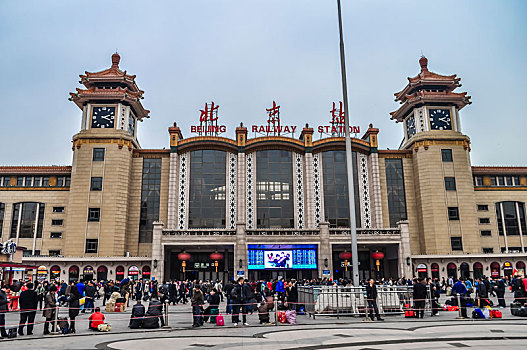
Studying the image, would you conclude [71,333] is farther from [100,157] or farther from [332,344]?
[100,157]

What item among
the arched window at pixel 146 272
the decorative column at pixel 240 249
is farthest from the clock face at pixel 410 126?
the arched window at pixel 146 272

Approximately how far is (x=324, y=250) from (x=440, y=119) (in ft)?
81.0

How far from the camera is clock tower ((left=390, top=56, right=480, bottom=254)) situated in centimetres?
5228

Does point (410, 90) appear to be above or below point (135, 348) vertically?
above

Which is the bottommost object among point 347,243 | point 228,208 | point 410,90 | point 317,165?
point 347,243

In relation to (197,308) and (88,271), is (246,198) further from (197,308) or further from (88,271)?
(197,308)

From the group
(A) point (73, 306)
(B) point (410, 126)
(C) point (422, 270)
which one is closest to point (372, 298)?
(A) point (73, 306)

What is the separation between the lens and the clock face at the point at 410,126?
194 ft

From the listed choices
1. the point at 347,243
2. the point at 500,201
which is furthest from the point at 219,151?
the point at 500,201

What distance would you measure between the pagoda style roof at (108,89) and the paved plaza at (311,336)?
38843 millimetres

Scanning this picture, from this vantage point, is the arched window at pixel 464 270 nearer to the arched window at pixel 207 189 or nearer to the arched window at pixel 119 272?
the arched window at pixel 207 189

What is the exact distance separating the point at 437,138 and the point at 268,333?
4533 centimetres

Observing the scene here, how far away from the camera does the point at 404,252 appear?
4703 cm

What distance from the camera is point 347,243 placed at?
4766 cm
